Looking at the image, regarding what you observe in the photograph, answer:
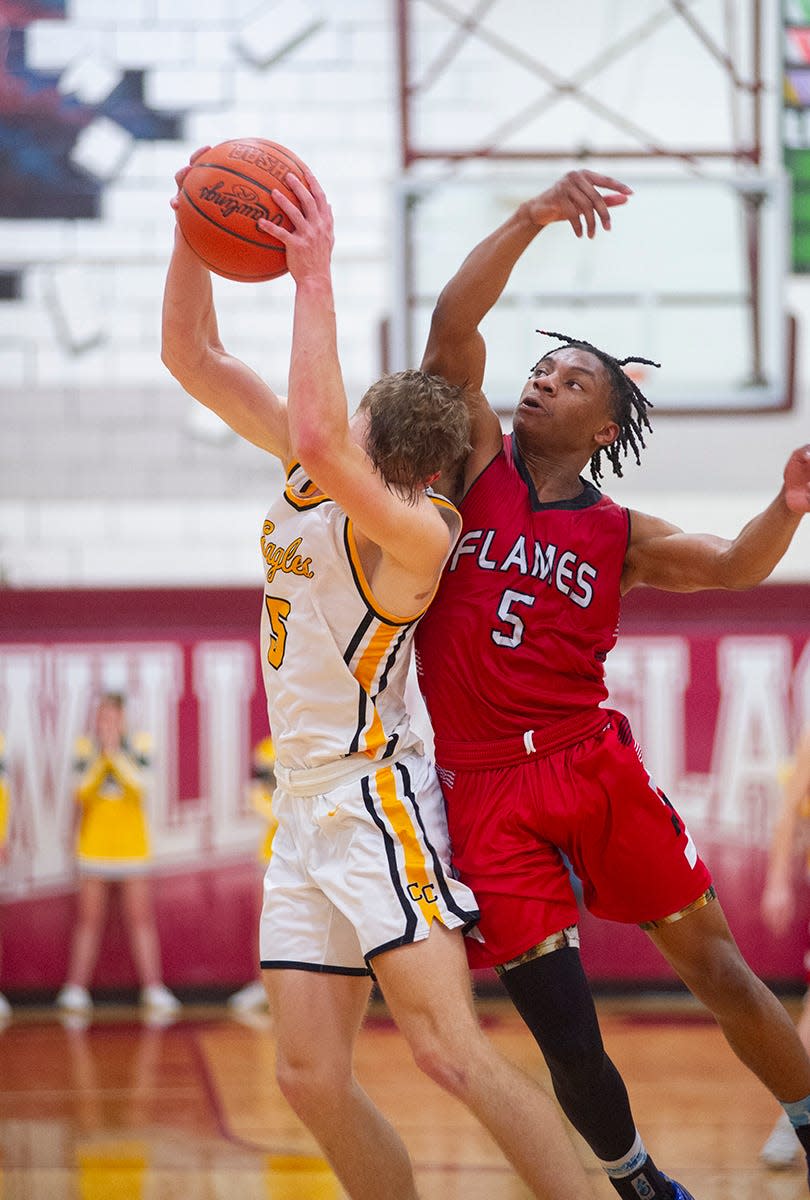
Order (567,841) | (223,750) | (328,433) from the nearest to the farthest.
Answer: (328,433)
(567,841)
(223,750)

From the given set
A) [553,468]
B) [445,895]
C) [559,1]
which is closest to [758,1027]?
[445,895]

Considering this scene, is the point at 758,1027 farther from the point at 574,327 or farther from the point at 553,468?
the point at 574,327

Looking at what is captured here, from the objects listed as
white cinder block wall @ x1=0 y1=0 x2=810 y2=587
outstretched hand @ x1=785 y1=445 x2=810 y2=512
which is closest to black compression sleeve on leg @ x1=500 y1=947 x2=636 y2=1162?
outstretched hand @ x1=785 y1=445 x2=810 y2=512

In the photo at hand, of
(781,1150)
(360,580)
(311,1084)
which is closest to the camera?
(311,1084)

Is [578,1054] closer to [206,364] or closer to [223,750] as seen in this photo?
[206,364]

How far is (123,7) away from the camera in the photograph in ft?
33.1

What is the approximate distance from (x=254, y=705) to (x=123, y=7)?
200 inches

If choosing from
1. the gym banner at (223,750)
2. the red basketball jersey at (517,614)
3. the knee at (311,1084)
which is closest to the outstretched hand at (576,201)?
the red basketball jersey at (517,614)

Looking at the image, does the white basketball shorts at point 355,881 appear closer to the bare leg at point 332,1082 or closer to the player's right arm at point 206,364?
the bare leg at point 332,1082

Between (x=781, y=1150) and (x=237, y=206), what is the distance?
3.56 metres

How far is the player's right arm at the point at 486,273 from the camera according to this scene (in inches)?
135

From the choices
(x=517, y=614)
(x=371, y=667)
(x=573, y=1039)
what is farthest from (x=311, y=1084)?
(x=517, y=614)

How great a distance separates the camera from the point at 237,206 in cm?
334

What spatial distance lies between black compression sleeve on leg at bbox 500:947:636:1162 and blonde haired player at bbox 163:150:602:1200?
0.64 feet
